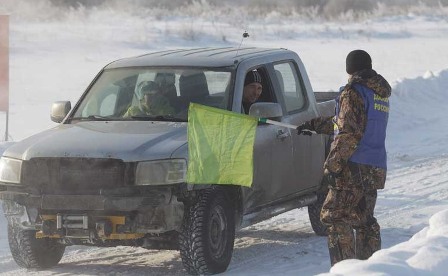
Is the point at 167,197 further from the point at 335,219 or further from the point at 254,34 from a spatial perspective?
the point at 254,34

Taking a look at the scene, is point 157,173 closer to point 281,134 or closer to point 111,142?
point 111,142

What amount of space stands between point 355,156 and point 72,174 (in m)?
1.95

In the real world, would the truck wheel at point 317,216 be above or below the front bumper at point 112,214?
below

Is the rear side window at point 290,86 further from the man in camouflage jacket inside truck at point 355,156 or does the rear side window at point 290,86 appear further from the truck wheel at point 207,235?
the man in camouflage jacket inside truck at point 355,156

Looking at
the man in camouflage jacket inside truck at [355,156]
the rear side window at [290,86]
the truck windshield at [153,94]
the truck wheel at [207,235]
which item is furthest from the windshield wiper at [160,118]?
the man in camouflage jacket inside truck at [355,156]

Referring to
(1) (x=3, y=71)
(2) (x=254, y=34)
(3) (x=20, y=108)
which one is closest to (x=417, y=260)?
(1) (x=3, y=71)

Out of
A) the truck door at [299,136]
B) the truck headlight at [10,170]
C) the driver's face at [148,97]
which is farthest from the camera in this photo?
the truck door at [299,136]

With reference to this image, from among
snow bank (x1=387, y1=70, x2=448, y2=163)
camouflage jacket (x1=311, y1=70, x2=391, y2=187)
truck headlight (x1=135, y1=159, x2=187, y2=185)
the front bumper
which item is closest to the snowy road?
the front bumper

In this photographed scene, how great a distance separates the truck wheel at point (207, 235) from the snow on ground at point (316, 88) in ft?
1.04

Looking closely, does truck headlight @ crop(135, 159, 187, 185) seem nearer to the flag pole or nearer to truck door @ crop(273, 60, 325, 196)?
truck door @ crop(273, 60, 325, 196)

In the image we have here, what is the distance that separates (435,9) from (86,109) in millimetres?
52718

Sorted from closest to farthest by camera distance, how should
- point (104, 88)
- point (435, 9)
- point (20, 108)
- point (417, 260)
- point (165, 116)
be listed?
1. point (417, 260)
2. point (165, 116)
3. point (104, 88)
4. point (20, 108)
5. point (435, 9)

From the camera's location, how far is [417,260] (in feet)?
21.0

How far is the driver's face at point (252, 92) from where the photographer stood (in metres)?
9.70
